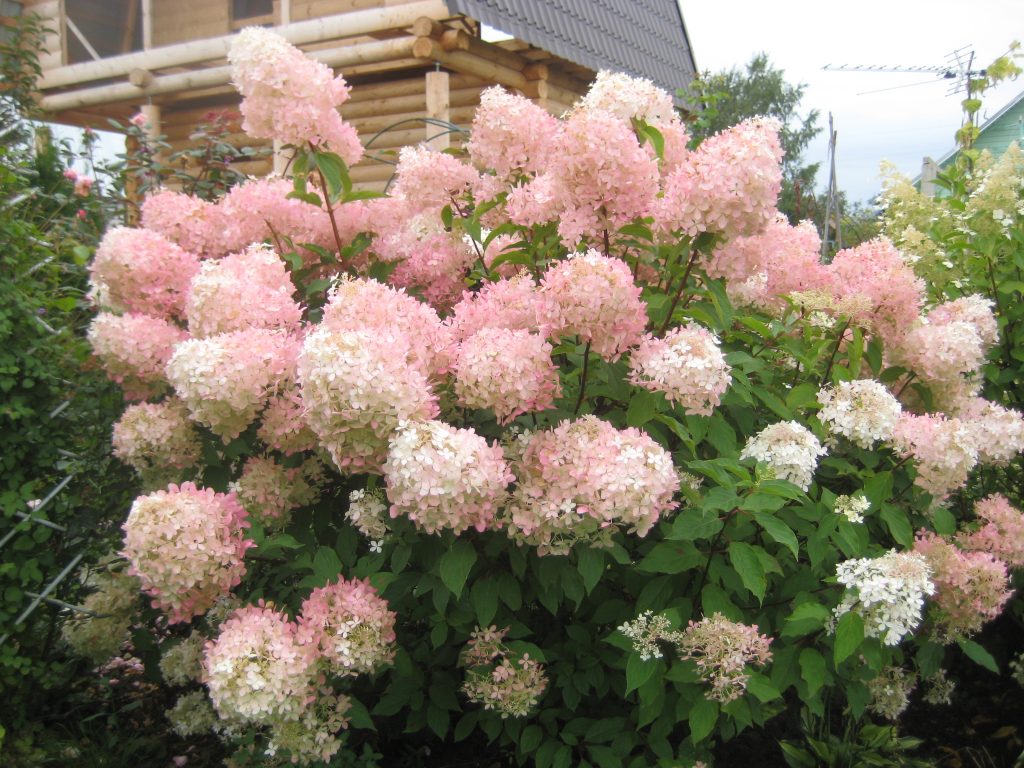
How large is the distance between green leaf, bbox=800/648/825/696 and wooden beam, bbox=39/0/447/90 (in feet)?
18.2

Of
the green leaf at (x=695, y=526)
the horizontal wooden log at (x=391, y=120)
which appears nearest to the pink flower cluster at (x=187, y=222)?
the green leaf at (x=695, y=526)

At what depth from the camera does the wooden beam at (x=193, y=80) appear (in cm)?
761

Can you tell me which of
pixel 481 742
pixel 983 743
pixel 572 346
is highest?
pixel 572 346

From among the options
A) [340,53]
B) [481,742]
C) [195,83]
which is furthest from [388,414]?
[195,83]

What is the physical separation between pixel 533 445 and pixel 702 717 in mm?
754

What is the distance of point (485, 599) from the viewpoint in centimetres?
195


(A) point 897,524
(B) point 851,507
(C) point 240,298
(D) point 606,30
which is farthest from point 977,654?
(D) point 606,30

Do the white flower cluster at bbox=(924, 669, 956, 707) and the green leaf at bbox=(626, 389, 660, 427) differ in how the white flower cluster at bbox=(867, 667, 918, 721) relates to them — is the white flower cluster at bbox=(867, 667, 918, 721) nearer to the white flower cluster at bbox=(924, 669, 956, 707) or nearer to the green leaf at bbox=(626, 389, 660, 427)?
the white flower cluster at bbox=(924, 669, 956, 707)

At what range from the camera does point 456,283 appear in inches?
104

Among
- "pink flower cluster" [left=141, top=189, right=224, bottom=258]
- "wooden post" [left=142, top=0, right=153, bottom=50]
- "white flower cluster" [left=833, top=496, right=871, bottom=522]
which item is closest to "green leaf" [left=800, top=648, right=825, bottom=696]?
"white flower cluster" [left=833, top=496, right=871, bottom=522]

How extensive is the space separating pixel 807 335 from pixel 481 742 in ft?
5.46

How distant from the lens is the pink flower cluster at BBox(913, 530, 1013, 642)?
243 cm

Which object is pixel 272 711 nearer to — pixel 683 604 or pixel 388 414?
pixel 388 414

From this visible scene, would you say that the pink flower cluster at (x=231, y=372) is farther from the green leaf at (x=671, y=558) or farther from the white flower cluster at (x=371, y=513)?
the green leaf at (x=671, y=558)
